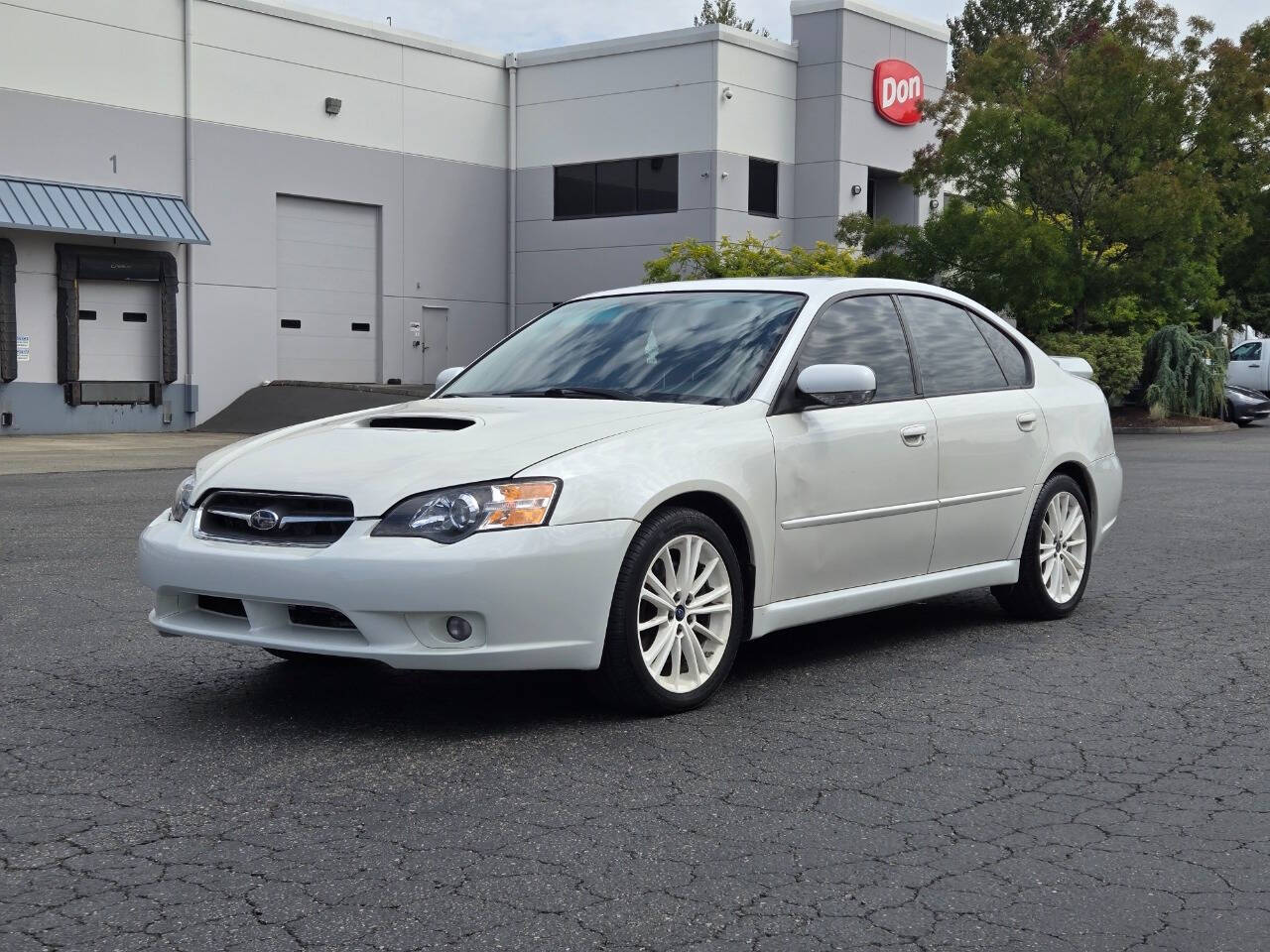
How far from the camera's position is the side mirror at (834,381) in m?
5.84

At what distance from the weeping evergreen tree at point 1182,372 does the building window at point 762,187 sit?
942 centimetres

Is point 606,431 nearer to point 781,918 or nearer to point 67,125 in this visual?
point 781,918

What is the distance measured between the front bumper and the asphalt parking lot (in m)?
0.33

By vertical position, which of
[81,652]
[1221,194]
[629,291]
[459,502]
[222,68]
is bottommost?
[81,652]

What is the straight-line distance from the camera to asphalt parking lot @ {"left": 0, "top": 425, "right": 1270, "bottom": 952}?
3518 mm

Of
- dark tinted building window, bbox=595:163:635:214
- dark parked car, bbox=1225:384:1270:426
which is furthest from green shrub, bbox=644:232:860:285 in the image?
dark parked car, bbox=1225:384:1270:426

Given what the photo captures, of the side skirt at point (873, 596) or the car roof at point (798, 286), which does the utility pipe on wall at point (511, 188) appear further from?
the side skirt at point (873, 596)

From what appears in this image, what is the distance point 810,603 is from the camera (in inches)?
237

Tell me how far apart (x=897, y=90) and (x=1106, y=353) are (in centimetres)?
1001

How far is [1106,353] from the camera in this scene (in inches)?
1197

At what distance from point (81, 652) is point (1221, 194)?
30471 millimetres

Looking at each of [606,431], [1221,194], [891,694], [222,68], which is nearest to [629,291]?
[606,431]

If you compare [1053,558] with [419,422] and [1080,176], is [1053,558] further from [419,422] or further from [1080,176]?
[1080,176]

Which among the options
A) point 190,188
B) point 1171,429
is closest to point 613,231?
point 190,188
